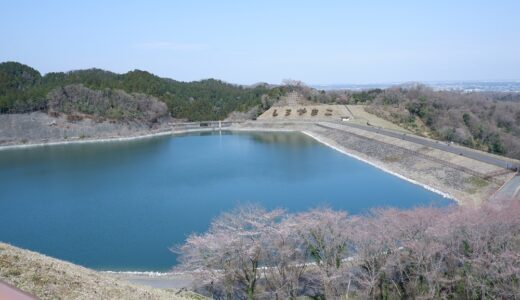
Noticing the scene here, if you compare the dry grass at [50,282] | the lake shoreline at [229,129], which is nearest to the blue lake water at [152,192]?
the lake shoreline at [229,129]

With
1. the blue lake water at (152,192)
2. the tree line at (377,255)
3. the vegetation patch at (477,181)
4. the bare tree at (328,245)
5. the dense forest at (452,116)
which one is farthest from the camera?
the dense forest at (452,116)

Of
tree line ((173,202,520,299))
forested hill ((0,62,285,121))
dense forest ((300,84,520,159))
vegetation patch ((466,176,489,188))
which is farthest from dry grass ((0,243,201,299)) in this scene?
forested hill ((0,62,285,121))

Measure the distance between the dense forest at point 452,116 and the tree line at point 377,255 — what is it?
2623 centimetres

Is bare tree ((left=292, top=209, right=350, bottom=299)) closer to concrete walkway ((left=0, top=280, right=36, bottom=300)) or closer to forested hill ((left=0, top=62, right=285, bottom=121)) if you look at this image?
concrete walkway ((left=0, top=280, right=36, bottom=300))

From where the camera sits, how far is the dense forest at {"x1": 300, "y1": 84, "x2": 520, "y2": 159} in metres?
35.8

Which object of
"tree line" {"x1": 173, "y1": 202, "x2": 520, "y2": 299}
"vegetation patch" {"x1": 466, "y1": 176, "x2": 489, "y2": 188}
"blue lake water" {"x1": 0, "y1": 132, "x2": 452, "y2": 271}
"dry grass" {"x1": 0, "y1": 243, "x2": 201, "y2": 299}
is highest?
"dry grass" {"x1": 0, "y1": 243, "x2": 201, "y2": 299}

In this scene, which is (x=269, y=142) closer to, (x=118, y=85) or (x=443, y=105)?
(x=443, y=105)

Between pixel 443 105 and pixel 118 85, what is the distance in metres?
38.4

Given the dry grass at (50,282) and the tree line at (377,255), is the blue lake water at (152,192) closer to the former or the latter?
the tree line at (377,255)

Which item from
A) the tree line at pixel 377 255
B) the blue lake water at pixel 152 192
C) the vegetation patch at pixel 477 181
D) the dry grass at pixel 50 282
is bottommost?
the blue lake water at pixel 152 192

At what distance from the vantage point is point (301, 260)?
33.8 feet

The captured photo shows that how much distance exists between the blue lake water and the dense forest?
472 inches

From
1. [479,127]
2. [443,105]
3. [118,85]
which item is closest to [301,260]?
[479,127]

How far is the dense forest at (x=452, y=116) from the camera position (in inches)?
1407
